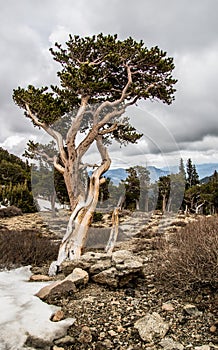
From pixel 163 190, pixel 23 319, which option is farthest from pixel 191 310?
pixel 163 190

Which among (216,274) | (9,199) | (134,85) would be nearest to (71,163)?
(134,85)

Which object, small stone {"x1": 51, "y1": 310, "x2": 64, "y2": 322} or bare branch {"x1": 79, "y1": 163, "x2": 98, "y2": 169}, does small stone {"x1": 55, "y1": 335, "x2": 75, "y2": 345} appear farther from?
bare branch {"x1": 79, "y1": 163, "x2": 98, "y2": 169}

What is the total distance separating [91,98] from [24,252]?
196 inches

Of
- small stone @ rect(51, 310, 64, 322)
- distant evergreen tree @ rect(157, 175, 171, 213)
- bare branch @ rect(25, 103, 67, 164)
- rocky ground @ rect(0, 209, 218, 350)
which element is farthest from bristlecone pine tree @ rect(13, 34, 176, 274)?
small stone @ rect(51, 310, 64, 322)

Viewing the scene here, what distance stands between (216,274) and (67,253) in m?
4.38

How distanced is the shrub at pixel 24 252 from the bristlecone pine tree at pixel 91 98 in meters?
1.51

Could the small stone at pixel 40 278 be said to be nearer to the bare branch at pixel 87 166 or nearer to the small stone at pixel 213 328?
the bare branch at pixel 87 166

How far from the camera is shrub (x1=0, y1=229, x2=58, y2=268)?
7.99m

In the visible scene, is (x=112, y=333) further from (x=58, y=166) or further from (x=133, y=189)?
(x=58, y=166)

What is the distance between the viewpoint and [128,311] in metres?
4.54

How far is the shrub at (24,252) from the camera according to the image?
Result: 799 cm

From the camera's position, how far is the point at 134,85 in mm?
9477

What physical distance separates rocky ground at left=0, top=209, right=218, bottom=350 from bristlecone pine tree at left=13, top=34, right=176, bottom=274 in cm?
264

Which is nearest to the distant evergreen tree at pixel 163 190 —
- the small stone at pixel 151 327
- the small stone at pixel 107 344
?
the small stone at pixel 151 327
